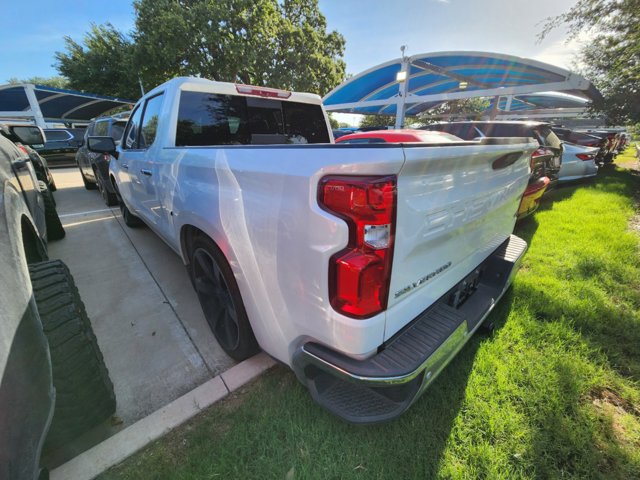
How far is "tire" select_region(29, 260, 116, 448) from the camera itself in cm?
136

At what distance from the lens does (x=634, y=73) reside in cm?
892

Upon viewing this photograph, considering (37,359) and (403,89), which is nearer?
(37,359)

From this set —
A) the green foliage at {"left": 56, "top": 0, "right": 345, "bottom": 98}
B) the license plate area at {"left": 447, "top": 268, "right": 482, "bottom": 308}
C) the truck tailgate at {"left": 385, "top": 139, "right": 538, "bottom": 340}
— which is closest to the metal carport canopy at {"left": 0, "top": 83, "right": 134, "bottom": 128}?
the green foliage at {"left": 56, "top": 0, "right": 345, "bottom": 98}

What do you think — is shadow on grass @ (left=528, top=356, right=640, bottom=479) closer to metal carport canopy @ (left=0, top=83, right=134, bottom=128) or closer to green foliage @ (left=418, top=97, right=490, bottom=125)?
metal carport canopy @ (left=0, top=83, right=134, bottom=128)

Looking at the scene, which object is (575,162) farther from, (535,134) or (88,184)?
(88,184)

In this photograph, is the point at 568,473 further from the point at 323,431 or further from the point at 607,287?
the point at 607,287

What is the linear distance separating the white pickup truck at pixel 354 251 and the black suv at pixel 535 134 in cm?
220

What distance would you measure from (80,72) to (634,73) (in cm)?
3316

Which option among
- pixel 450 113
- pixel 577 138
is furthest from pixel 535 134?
pixel 450 113

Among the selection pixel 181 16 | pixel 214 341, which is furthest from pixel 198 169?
pixel 181 16

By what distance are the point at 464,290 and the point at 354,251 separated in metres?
1.16

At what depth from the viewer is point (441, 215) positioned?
133 centimetres

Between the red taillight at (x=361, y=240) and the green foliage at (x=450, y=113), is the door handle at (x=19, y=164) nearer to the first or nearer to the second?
the red taillight at (x=361, y=240)

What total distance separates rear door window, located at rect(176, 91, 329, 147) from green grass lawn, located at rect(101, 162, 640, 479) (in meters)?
2.18
